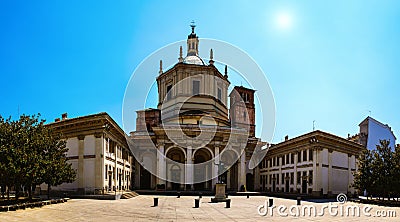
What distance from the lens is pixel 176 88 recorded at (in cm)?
5678

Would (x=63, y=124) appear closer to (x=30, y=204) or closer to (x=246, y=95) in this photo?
(x=30, y=204)

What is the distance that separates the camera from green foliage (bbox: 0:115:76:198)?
2336 centimetres

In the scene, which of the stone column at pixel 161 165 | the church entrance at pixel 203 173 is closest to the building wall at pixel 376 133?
the church entrance at pixel 203 173

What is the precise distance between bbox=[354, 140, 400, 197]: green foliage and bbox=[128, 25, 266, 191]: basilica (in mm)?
19834

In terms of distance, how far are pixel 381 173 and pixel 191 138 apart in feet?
84.3

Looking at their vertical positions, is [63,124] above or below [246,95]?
below

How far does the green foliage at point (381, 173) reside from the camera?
33312 mm

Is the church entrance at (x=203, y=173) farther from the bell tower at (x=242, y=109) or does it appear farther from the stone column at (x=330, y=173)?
the stone column at (x=330, y=173)

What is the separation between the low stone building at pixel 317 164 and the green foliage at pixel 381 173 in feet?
21.7

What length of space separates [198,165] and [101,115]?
2363cm

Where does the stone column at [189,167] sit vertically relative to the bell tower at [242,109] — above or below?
below

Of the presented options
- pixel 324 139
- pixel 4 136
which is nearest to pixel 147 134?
pixel 324 139

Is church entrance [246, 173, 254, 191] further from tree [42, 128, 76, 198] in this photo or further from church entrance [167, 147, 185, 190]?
tree [42, 128, 76, 198]

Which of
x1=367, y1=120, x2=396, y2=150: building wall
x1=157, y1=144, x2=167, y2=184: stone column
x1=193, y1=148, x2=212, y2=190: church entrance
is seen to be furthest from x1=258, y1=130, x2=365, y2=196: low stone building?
x1=157, y1=144, x2=167, y2=184: stone column
